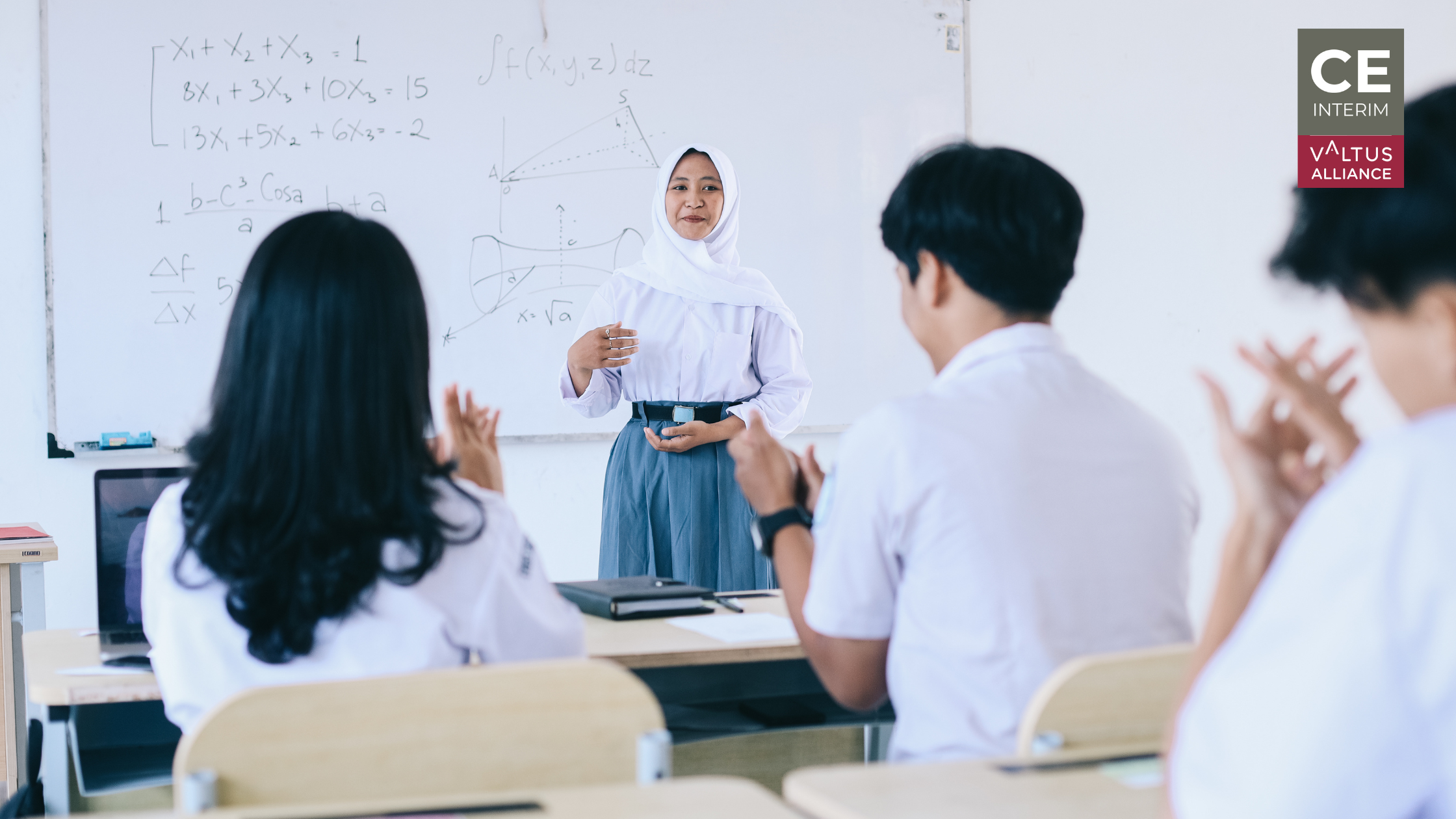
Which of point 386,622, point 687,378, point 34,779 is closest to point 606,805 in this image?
point 386,622

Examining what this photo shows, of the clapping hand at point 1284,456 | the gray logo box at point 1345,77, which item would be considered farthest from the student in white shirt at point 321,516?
the gray logo box at point 1345,77

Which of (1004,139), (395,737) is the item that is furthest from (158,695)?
(1004,139)

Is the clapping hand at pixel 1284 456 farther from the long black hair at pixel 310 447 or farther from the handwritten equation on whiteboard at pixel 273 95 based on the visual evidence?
the handwritten equation on whiteboard at pixel 273 95

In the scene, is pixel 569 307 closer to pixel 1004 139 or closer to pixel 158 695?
pixel 1004 139

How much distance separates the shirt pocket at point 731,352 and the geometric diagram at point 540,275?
737mm

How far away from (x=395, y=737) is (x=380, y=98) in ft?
9.02

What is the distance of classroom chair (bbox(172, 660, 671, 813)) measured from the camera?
99 centimetres

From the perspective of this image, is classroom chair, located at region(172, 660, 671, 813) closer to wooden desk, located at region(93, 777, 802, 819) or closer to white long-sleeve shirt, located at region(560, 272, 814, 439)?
wooden desk, located at region(93, 777, 802, 819)

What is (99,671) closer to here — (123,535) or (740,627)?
(123,535)

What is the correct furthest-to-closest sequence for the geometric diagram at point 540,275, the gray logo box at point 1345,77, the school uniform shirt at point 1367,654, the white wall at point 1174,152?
the gray logo box at point 1345,77 < the white wall at point 1174,152 < the geometric diagram at point 540,275 < the school uniform shirt at point 1367,654

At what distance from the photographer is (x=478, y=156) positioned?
354 cm

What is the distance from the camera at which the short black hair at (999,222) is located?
1420 millimetres

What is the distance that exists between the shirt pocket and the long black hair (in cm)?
175

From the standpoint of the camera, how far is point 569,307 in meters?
3.63
